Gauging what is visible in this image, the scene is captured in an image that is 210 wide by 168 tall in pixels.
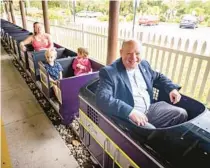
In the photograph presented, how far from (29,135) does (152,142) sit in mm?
1625

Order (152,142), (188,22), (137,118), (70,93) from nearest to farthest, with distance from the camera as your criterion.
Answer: (152,142), (137,118), (70,93), (188,22)

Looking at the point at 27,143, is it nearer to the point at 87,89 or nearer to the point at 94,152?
the point at 94,152

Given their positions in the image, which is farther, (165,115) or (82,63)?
(82,63)

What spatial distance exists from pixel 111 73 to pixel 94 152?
28.5 inches

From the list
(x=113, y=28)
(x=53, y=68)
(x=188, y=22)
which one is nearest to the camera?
(x=53, y=68)

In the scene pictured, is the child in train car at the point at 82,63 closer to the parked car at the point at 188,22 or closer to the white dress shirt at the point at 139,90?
the white dress shirt at the point at 139,90

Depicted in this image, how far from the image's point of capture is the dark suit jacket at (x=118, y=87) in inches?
45.7

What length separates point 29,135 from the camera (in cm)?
206

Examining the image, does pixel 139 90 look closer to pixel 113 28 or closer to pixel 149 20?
pixel 113 28

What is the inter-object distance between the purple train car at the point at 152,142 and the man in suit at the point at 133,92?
73mm

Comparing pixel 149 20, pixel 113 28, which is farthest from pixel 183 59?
pixel 149 20

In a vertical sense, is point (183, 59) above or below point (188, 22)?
below

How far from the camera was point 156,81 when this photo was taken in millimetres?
1654

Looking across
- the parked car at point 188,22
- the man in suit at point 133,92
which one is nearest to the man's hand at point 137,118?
the man in suit at point 133,92
